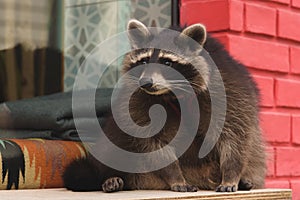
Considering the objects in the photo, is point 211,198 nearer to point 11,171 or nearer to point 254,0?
point 11,171

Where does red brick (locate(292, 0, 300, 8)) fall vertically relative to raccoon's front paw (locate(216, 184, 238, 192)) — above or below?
above

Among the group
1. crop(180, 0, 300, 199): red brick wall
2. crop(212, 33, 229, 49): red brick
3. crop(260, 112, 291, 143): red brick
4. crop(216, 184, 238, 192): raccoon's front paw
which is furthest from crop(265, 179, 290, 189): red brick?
crop(216, 184, 238, 192): raccoon's front paw

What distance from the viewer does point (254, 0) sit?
294 centimetres

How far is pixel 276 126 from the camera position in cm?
298

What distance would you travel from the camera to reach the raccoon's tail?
7.34 feet

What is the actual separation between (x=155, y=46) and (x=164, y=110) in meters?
0.20

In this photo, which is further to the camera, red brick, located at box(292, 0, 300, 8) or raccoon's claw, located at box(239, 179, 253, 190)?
red brick, located at box(292, 0, 300, 8)

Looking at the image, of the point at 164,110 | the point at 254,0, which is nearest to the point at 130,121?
the point at 164,110

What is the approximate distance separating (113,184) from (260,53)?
3.41ft

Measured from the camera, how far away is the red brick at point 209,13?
2807 millimetres

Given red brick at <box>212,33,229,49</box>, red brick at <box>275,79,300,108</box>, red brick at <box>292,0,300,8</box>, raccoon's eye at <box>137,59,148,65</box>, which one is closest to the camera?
raccoon's eye at <box>137,59,148,65</box>

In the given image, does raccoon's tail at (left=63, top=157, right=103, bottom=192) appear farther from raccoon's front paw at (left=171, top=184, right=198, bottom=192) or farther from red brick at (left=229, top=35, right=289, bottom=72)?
red brick at (left=229, top=35, right=289, bottom=72)

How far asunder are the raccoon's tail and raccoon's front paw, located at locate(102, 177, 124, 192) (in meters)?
0.07

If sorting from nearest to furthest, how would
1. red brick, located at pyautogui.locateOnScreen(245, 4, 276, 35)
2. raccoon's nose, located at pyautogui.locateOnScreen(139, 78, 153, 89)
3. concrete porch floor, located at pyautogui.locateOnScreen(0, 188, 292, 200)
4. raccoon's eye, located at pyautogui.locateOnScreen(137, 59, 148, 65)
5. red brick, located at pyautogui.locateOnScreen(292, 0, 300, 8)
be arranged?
concrete porch floor, located at pyautogui.locateOnScreen(0, 188, 292, 200) → raccoon's nose, located at pyautogui.locateOnScreen(139, 78, 153, 89) → raccoon's eye, located at pyautogui.locateOnScreen(137, 59, 148, 65) → red brick, located at pyautogui.locateOnScreen(245, 4, 276, 35) → red brick, located at pyautogui.locateOnScreen(292, 0, 300, 8)
